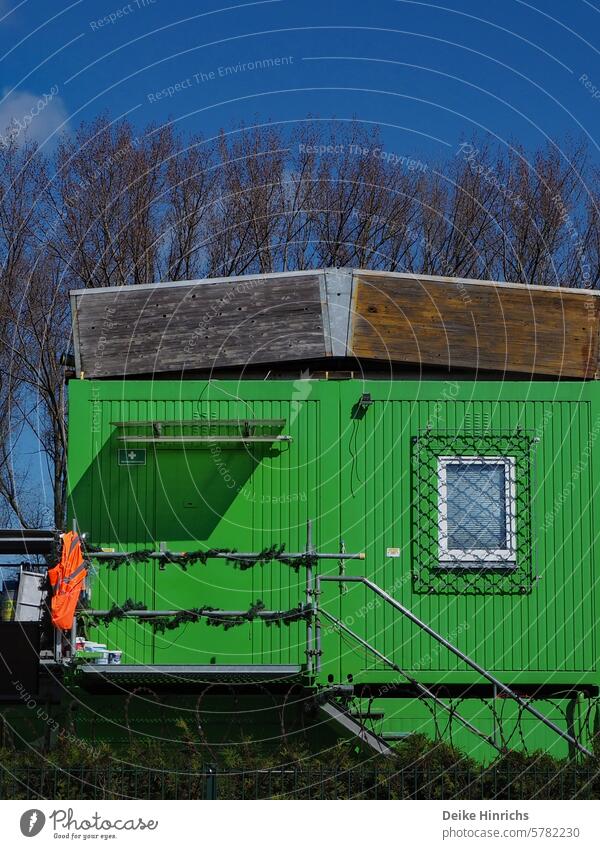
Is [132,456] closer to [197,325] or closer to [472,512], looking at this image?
[197,325]

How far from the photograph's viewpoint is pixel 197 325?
17.4m

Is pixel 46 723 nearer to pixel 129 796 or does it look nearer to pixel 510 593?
pixel 129 796

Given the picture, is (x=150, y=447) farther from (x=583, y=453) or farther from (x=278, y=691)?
(x=583, y=453)

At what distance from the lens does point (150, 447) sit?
648 inches

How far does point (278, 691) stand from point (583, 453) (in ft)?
16.5

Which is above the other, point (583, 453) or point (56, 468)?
point (56, 468)

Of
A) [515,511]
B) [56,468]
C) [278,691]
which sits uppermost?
[56,468]

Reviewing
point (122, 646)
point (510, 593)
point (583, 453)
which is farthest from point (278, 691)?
point (583, 453)

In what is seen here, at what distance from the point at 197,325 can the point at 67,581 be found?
4570mm

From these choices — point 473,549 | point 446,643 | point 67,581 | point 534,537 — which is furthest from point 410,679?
point 67,581

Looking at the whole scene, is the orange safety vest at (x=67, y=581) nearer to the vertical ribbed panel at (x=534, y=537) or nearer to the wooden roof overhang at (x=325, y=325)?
the wooden roof overhang at (x=325, y=325)
